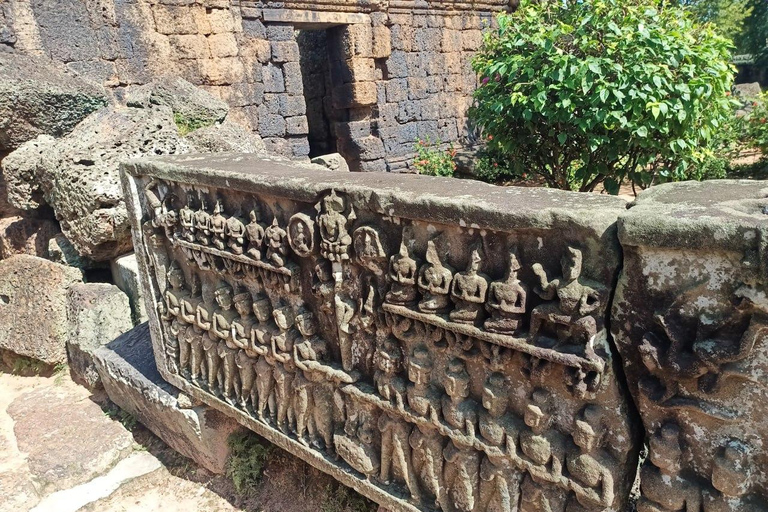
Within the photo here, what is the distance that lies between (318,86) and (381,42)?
6.16 ft

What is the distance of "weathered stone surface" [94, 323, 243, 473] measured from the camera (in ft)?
11.3

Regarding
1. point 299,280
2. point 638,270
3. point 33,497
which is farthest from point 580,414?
point 33,497

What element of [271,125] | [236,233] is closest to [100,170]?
[236,233]

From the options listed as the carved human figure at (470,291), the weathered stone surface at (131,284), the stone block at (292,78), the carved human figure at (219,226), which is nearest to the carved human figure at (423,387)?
the carved human figure at (470,291)

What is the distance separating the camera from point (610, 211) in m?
1.67

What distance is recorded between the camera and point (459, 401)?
2100 millimetres

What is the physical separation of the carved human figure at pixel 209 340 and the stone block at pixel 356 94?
7001 millimetres

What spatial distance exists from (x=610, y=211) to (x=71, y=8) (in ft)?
22.5

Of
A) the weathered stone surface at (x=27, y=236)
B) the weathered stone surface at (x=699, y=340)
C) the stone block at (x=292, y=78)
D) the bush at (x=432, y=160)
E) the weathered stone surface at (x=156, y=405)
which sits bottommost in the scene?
the weathered stone surface at (x=156, y=405)

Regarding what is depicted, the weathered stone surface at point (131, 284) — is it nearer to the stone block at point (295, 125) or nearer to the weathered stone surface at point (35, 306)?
the weathered stone surface at point (35, 306)

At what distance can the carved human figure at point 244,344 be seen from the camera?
287cm

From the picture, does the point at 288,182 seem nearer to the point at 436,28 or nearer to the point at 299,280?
the point at 299,280

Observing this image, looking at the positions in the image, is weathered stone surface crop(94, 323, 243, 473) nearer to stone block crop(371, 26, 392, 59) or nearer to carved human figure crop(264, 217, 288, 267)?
carved human figure crop(264, 217, 288, 267)

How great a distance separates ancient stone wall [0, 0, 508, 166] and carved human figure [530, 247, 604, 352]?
6496mm
